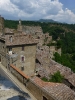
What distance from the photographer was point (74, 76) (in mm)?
32094

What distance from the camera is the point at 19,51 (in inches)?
1186

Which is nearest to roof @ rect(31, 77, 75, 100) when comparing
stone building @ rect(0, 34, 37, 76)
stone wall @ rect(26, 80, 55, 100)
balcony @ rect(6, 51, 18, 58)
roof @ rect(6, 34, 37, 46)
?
stone wall @ rect(26, 80, 55, 100)

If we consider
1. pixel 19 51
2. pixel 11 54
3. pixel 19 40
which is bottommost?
pixel 11 54

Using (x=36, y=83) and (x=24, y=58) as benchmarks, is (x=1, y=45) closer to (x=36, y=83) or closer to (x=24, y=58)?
(x=24, y=58)

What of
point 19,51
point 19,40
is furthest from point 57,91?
point 19,40

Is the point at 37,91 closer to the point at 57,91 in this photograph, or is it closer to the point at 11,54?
Result: the point at 57,91

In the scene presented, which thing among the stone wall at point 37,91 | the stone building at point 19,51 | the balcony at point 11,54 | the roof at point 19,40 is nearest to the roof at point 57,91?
the stone wall at point 37,91

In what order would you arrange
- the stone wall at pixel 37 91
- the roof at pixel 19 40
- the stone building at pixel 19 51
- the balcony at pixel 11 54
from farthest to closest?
1. the roof at pixel 19 40
2. the stone building at pixel 19 51
3. the balcony at pixel 11 54
4. the stone wall at pixel 37 91

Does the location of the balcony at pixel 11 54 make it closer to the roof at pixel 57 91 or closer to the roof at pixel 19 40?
the roof at pixel 19 40

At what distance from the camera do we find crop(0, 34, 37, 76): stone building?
28938 mm

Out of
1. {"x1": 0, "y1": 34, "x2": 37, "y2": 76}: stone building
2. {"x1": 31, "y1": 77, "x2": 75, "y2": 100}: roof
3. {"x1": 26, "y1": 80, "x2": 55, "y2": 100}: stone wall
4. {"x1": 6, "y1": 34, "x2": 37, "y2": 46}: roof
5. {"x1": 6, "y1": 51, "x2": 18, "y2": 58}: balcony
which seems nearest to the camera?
{"x1": 31, "y1": 77, "x2": 75, "y2": 100}: roof

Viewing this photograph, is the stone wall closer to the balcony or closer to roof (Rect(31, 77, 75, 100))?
roof (Rect(31, 77, 75, 100))

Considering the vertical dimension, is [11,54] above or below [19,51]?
below

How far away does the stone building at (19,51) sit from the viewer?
2894 cm
